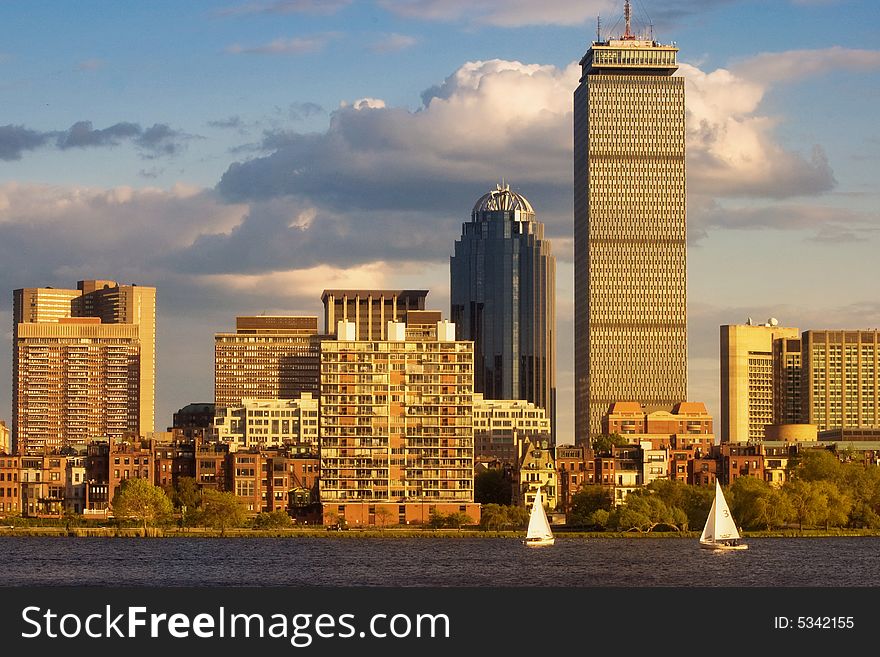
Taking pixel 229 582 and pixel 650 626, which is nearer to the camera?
pixel 650 626

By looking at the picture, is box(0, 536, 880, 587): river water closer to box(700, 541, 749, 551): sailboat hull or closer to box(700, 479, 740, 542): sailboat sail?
box(700, 541, 749, 551): sailboat hull

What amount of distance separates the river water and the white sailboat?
6.28 feet

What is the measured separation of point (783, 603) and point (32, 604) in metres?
26.4

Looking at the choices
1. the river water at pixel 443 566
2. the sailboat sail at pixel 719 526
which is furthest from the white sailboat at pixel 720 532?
the river water at pixel 443 566

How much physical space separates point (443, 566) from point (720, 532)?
3816 centimetres

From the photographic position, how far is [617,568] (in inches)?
6132

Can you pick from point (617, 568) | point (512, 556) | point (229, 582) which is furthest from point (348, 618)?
point (512, 556)

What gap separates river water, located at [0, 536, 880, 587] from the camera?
13888 cm

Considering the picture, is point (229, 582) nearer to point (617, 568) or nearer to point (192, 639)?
point (617, 568)

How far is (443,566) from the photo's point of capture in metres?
160

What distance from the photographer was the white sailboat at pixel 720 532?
186 m

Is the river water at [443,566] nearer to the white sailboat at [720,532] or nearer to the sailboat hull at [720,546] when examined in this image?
the sailboat hull at [720,546]

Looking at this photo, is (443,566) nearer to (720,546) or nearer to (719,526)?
(720,546)

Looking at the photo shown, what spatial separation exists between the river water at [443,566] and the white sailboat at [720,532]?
191 centimetres
